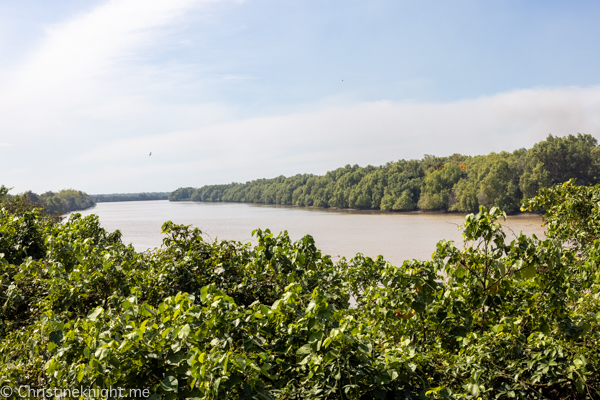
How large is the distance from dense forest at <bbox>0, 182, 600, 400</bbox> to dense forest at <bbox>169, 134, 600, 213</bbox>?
1980 inches

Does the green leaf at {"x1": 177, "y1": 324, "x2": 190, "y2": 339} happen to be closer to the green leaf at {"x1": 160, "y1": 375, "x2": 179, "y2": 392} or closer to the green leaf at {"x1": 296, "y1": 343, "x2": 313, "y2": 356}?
the green leaf at {"x1": 160, "y1": 375, "x2": 179, "y2": 392}

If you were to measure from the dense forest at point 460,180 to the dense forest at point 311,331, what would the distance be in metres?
50.3

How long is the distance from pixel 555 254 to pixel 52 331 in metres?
4.15

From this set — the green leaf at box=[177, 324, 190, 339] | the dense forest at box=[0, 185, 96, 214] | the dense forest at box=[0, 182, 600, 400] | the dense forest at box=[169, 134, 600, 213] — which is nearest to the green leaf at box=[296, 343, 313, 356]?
the dense forest at box=[0, 182, 600, 400]

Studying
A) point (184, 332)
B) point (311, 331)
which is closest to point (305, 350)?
point (311, 331)

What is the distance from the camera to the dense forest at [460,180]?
170ft

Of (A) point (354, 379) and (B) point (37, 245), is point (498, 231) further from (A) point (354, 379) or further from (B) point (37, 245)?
(B) point (37, 245)

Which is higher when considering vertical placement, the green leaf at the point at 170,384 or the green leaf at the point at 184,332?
the green leaf at the point at 184,332

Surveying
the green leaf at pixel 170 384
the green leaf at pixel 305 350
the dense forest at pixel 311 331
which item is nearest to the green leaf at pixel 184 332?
the dense forest at pixel 311 331

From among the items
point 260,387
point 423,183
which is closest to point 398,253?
point 260,387

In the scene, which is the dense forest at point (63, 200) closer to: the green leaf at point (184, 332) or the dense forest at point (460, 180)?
the dense forest at point (460, 180)

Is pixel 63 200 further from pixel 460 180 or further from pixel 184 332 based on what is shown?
pixel 184 332

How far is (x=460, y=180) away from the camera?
61.9 m

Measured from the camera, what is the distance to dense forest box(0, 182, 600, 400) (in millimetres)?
2646
